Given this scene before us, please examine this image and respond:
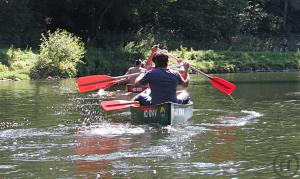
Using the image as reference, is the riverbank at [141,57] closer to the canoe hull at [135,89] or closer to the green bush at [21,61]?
the green bush at [21,61]

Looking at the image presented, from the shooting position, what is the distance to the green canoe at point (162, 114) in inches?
574

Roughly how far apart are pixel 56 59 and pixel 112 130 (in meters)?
24.4

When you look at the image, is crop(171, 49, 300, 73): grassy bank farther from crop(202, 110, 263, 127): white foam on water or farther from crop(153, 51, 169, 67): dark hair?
crop(153, 51, 169, 67): dark hair

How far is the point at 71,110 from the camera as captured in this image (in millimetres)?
18828

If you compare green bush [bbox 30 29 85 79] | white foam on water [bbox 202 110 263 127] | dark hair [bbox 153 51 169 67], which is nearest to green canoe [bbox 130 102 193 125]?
white foam on water [bbox 202 110 263 127]

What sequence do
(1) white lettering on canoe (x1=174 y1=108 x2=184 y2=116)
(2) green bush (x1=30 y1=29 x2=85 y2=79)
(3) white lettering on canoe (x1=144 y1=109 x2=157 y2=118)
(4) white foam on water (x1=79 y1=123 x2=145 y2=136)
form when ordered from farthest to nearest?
(2) green bush (x1=30 y1=29 x2=85 y2=79) → (1) white lettering on canoe (x1=174 y1=108 x2=184 y2=116) → (3) white lettering on canoe (x1=144 y1=109 x2=157 y2=118) → (4) white foam on water (x1=79 y1=123 x2=145 y2=136)

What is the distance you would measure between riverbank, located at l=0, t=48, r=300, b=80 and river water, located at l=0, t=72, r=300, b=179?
59.6 ft

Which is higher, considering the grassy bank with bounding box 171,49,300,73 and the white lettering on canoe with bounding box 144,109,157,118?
the grassy bank with bounding box 171,49,300,73

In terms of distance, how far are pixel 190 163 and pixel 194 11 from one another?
49.8m

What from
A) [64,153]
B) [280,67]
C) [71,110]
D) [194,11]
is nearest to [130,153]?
[64,153]

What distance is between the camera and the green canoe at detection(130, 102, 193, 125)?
14.6m

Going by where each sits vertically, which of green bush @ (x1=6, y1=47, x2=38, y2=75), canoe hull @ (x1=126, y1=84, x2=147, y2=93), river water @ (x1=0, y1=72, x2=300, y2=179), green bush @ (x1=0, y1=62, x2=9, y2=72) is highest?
green bush @ (x1=6, y1=47, x2=38, y2=75)

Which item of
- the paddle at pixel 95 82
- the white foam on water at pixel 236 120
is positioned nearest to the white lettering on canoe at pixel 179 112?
the white foam on water at pixel 236 120

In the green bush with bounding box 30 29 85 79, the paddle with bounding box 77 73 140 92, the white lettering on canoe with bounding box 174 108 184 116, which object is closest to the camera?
the white lettering on canoe with bounding box 174 108 184 116
